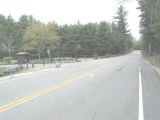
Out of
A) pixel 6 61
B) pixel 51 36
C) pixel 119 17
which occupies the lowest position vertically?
pixel 6 61

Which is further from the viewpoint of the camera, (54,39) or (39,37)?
(54,39)

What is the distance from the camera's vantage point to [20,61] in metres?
51.0

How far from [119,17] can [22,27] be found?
49322 mm

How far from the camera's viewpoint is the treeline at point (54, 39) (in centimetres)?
8288

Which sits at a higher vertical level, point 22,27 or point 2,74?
point 22,27

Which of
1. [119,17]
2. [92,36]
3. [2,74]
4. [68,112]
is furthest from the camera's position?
[119,17]

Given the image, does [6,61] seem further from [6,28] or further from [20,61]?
[6,28]

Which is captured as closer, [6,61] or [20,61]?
[20,61]

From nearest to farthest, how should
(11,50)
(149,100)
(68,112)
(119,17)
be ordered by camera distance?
(68,112) < (149,100) < (11,50) < (119,17)

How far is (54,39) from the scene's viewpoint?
8438cm

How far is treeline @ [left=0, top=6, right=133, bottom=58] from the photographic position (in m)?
82.9

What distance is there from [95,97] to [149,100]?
1.98m

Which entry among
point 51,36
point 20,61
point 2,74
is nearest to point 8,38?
point 51,36

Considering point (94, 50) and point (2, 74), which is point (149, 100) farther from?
point (94, 50)
